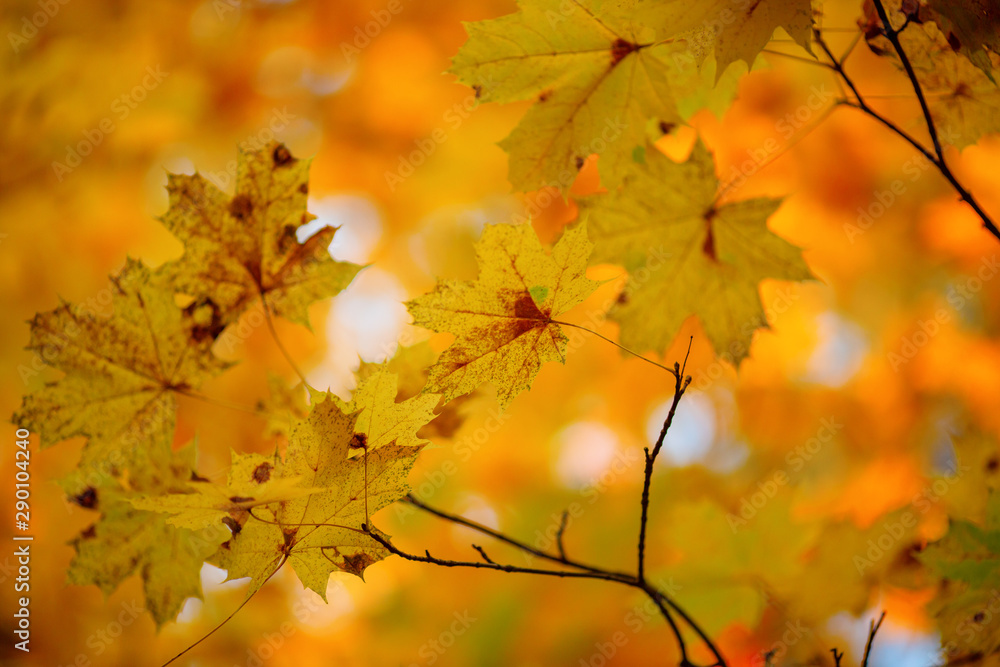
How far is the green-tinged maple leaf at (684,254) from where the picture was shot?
125 cm

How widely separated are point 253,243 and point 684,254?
2.98ft

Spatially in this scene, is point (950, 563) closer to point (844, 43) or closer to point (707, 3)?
point (707, 3)

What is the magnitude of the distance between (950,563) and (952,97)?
2.87 feet

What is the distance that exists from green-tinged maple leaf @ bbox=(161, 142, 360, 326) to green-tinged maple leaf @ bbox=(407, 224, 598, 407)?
Result: 1.17 ft

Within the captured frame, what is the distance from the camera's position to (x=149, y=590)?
116cm

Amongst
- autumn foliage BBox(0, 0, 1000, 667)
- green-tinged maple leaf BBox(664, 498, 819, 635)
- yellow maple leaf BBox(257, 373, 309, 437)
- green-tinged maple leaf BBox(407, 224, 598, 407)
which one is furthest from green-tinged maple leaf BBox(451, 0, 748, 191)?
green-tinged maple leaf BBox(664, 498, 819, 635)

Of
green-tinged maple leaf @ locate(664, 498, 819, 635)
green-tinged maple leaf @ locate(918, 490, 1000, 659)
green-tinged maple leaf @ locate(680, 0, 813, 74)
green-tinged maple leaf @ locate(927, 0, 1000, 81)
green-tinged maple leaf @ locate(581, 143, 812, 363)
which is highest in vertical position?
green-tinged maple leaf @ locate(680, 0, 813, 74)

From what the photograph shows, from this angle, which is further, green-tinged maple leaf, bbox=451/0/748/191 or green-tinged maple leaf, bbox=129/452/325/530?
green-tinged maple leaf, bbox=451/0/748/191

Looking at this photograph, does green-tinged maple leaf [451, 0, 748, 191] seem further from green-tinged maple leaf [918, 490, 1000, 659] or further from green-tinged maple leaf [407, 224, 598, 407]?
green-tinged maple leaf [918, 490, 1000, 659]

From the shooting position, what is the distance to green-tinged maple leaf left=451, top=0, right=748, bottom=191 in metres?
1.02

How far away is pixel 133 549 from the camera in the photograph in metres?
1.16

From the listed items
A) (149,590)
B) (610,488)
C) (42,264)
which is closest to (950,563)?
(149,590)

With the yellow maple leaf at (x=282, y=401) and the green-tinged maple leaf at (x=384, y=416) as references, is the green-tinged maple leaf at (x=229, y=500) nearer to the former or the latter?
the green-tinged maple leaf at (x=384, y=416)

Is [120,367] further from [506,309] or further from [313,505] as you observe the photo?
[506,309]
